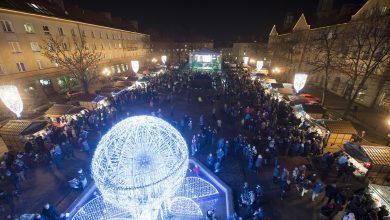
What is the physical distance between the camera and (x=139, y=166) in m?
6.66

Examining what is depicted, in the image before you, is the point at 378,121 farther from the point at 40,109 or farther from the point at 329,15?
the point at 40,109

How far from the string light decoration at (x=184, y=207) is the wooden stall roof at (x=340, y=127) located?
10345 mm

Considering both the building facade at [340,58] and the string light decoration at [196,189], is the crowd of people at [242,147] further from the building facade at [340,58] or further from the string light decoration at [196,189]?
the building facade at [340,58]

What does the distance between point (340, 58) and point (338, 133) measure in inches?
624

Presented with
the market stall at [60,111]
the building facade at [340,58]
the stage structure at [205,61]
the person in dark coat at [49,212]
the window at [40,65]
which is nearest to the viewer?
the person in dark coat at [49,212]

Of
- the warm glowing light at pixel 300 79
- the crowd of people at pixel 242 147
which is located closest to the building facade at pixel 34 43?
the crowd of people at pixel 242 147

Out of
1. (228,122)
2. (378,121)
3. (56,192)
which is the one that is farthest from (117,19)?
(378,121)

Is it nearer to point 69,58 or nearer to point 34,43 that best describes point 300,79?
point 69,58

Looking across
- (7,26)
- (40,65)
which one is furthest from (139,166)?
(40,65)

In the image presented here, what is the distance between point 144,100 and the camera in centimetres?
2248

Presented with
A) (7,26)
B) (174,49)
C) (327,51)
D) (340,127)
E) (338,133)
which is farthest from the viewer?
(174,49)

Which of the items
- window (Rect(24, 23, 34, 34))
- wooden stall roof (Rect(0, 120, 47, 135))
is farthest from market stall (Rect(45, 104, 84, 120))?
window (Rect(24, 23, 34, 34))

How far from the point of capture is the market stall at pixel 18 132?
500 inches

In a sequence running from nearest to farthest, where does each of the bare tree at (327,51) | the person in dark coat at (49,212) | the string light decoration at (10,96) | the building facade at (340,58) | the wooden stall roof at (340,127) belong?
the person in dark coat at (49,212) < the wooden stall roof at (340,127) < the string light decoration at (10,96) < the bare tree at (327,51) < the building facade at (340,58)
